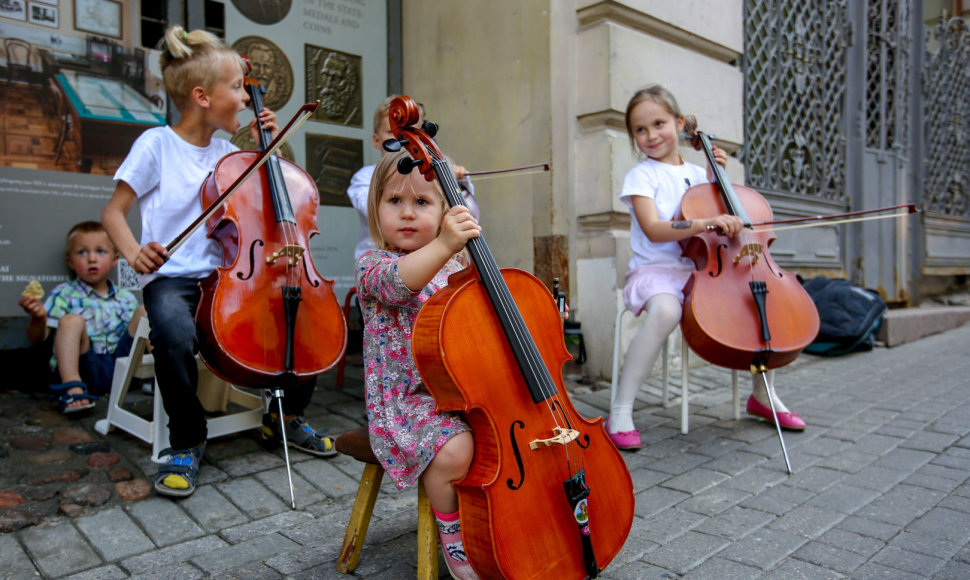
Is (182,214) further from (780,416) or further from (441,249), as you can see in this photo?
(780,416)

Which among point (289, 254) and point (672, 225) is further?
point (672, 225)

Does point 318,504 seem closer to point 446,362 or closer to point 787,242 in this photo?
point 446,362

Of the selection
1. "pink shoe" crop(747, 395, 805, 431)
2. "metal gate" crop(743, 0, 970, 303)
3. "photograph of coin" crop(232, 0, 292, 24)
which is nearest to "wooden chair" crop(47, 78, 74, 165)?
"photograph of coin" crop(232, 0, 292, 24)

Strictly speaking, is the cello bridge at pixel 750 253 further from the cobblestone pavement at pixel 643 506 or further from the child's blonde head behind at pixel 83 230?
the child's blonde head behind at pixel 83 230

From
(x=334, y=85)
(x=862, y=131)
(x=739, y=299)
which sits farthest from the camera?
(x=862, y=131)

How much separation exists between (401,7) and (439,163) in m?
3.43

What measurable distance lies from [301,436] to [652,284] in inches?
63.2

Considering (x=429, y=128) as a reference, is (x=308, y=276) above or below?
below

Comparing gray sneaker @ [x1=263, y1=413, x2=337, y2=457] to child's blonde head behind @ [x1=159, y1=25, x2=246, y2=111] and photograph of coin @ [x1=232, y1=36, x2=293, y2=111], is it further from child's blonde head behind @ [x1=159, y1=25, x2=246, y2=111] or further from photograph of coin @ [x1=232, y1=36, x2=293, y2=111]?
photograph of coin @ [x1=232, y1=36, x2=293, y2=111]

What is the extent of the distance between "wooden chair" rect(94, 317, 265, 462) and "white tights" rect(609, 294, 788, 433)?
149cm

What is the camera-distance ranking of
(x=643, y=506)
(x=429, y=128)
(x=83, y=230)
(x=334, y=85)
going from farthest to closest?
(x=334, y=85) < (x=83, y=230) < (x=643, y=506) < (x=429, y=128)

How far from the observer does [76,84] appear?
3.42 metres

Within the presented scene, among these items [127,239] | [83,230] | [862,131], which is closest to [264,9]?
[83,230]

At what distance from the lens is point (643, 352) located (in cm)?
297
